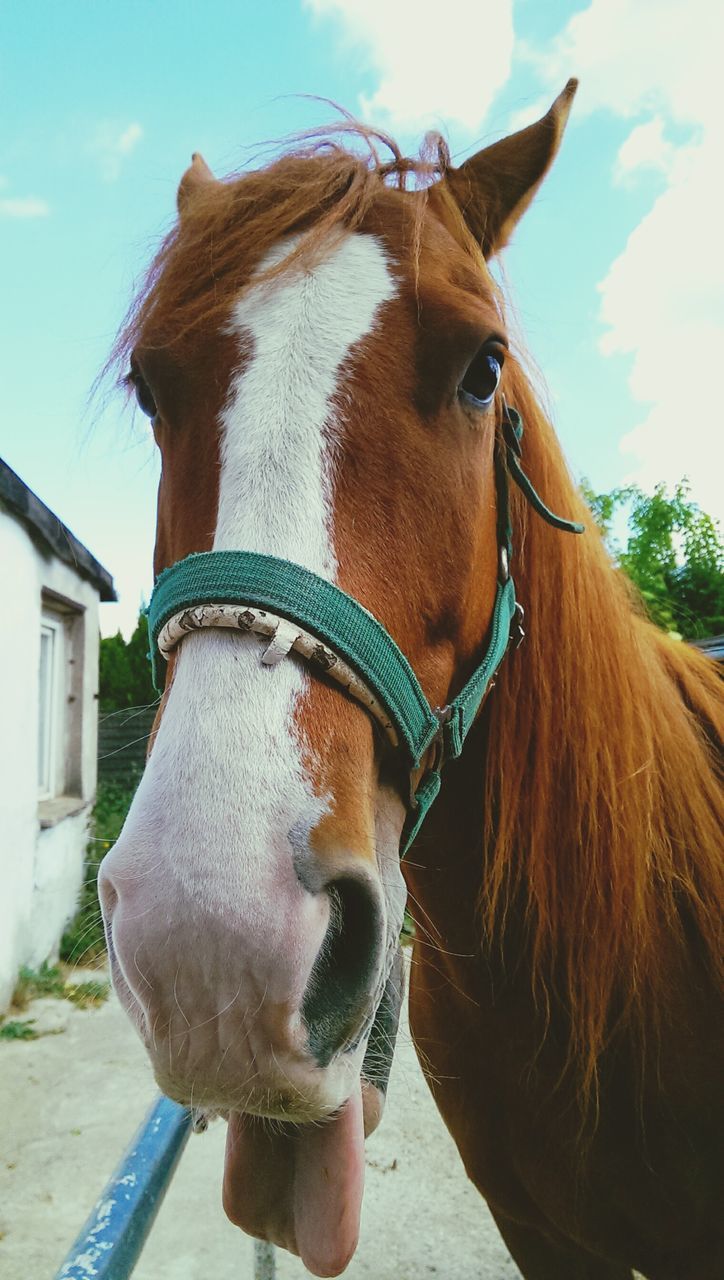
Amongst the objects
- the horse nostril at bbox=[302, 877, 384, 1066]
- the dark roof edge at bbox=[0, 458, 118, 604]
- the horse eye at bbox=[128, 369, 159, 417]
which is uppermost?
the dark roof edge at bbox=[0, 458, 118, 604]

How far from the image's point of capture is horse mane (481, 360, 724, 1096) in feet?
5.07

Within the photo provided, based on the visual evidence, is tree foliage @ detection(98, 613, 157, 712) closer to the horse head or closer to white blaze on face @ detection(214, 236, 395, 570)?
the horse head

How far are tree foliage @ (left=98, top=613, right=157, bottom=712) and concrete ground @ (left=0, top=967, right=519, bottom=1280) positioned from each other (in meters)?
6.18

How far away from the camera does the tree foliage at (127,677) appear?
36.1 feet

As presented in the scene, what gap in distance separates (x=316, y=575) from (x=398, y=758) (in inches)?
12.1

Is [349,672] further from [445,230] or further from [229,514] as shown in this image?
[445,230]

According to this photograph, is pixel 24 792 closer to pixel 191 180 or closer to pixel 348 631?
pixel 191 180

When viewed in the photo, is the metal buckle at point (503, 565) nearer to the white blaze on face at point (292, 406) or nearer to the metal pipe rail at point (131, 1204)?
the white blaze on face at point (292, 406)

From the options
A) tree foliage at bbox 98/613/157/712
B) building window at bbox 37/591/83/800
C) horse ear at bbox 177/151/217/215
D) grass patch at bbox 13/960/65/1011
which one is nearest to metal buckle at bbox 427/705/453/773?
horse ear at bbox 177/151/217/215

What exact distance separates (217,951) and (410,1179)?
3.78 metres

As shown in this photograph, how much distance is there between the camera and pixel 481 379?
132cm

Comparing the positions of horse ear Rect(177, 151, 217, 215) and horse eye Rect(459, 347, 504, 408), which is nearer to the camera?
horse eye Rect(459, 347, 504, 408)

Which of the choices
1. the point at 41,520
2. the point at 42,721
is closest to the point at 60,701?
the point at 42,721

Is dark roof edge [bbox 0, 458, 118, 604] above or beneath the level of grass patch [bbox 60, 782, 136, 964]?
above
